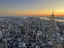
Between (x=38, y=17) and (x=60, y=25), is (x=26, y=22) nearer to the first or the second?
(x=38, y=17)

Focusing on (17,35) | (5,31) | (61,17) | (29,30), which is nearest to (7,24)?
(5,31)

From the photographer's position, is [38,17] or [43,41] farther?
[43,41]

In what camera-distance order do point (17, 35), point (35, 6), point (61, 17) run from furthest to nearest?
point (17, 35) < point (35, 6) < point (61, 17)

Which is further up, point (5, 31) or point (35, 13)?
point (35, 13)

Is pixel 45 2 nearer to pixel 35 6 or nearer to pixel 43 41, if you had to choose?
pixel 35 6

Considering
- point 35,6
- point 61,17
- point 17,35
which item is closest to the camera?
point 61,17

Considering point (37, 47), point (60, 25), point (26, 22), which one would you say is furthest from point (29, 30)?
point (60, 25)

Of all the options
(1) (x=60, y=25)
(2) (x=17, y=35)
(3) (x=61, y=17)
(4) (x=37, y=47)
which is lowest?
(4) (x=37, y=47)
